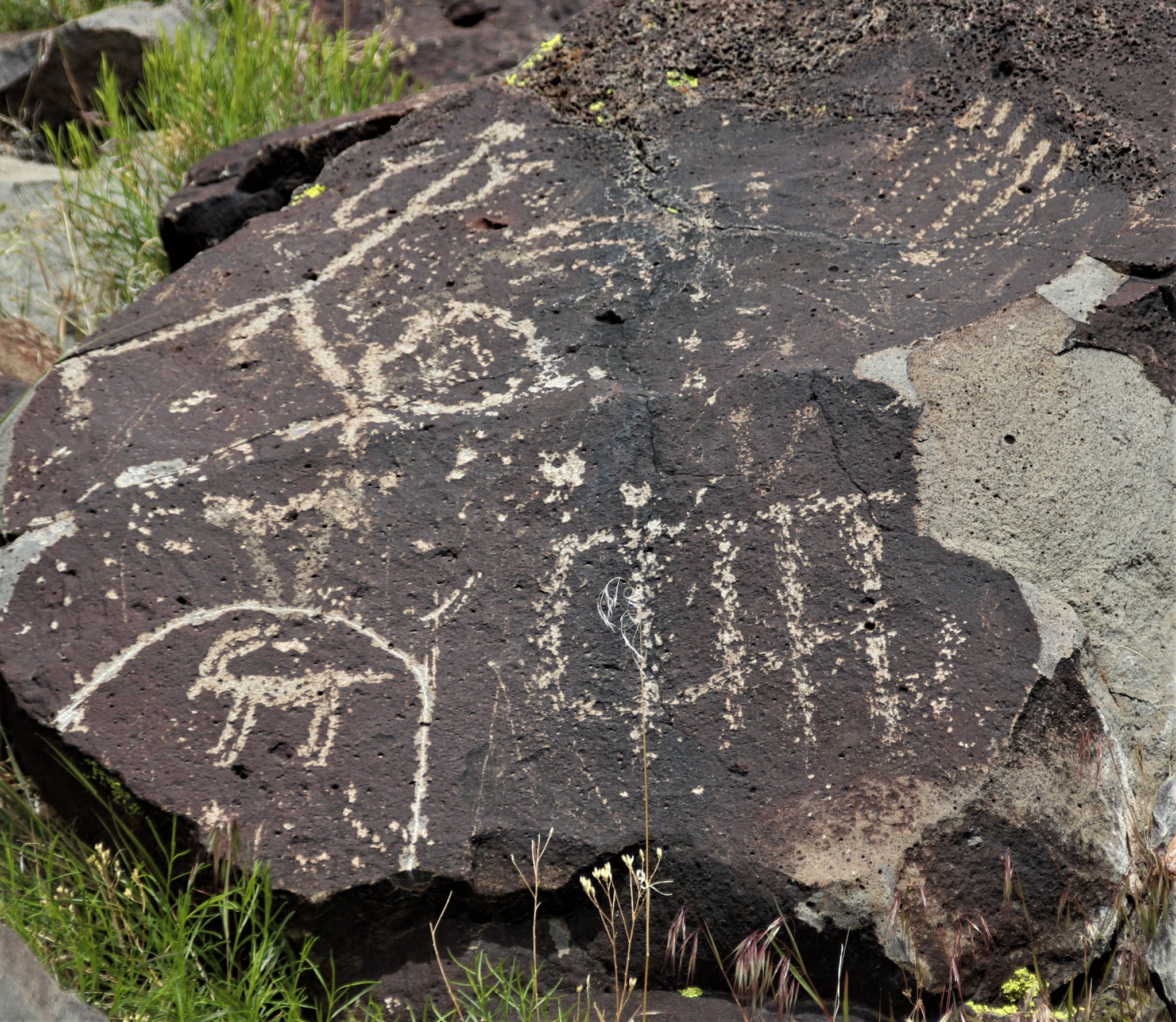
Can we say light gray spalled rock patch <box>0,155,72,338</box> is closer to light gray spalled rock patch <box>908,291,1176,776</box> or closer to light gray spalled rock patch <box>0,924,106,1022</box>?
light gray spalled rock patch <box>0,924,106,1022</box>

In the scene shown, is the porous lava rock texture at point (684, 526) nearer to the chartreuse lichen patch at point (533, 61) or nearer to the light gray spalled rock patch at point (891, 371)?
the light gray spalled rock patch at point (891, 371)

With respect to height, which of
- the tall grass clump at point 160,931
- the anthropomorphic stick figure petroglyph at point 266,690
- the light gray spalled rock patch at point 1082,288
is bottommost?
the tall grass clump at point 160,931

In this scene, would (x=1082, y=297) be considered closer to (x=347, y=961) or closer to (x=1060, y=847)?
(x=1060, y=847)

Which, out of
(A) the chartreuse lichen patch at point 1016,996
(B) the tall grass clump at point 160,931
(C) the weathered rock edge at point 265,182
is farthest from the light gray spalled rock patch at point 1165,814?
(C) the weathered rock edge at point 265,182

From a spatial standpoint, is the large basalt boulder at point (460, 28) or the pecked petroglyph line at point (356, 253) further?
the large basalt boulder at point (460, 28)

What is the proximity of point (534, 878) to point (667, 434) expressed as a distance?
0.75 m

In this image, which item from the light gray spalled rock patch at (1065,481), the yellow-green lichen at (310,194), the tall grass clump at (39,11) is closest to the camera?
the light gray spalled rock patch at (1065,481)

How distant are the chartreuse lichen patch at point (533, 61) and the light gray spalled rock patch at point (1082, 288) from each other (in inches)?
47.6

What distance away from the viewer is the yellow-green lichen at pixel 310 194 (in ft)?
7.95

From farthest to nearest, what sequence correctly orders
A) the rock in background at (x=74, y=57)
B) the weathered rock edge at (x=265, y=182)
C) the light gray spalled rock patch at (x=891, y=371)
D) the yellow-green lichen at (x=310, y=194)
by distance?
the rock in background at (x=74, y=57) → the weathered rock edge at (x=265, y=182) → the yellow-green lichen at (x=310, y=194) → the light gray spalled rock patch at (x=891, y=371)

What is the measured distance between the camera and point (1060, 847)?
165 cm

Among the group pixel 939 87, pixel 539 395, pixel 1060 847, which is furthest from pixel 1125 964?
pixel 939 87

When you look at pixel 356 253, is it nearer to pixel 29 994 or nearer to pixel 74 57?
pixel 29 994

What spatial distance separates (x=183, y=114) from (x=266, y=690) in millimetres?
2081
